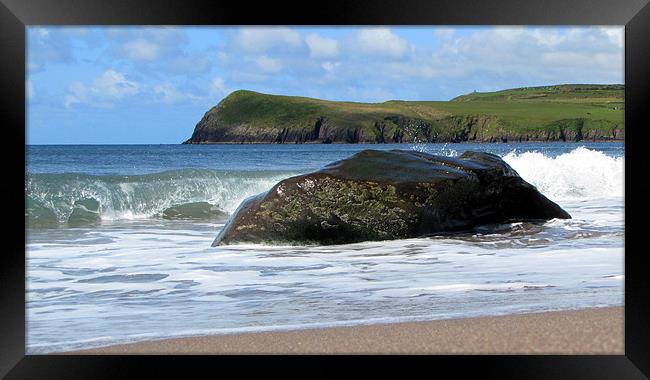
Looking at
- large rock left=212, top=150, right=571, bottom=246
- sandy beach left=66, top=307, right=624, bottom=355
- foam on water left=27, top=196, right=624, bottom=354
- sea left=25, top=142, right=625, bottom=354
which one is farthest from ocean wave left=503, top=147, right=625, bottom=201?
sandy beach left=66, top=307, right=624, bottom=355

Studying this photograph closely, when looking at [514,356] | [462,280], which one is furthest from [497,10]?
[462,280]

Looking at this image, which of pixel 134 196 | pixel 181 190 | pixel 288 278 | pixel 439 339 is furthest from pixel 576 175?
pixel 439 339

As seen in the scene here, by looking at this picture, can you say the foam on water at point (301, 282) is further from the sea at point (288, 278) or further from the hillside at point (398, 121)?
the hillside at point (398, 121)

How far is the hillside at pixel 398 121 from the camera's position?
209 ft

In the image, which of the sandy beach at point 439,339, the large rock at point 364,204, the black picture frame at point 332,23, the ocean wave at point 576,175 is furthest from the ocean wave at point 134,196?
the black picture frame at point 332,23

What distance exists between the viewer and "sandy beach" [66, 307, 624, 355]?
3604 millimetres

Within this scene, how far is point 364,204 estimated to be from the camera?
329 inches

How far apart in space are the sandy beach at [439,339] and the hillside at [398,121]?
5818 cm

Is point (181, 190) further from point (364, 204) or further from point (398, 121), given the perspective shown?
point (398, 121)

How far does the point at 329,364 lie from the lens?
322cm

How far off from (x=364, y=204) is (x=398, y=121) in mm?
54553

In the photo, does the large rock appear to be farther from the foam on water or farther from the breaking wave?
the breaking wave

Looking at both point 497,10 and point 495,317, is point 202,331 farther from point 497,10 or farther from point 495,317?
point 497,10

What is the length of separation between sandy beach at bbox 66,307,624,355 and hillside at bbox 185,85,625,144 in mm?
58179
